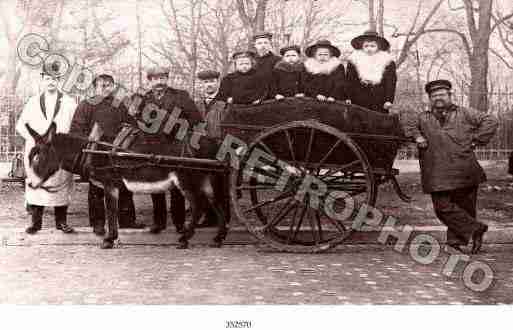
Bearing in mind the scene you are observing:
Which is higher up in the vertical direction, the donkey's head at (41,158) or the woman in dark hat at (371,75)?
the woman in dark hat at (371,75)

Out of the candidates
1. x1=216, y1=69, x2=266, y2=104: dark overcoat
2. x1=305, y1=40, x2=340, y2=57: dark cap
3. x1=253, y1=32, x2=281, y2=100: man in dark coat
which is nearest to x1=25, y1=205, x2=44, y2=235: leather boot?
x1=216, y1=69, x2=266, y2=104: dark overcoat

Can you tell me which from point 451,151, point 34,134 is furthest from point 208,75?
point 451,151

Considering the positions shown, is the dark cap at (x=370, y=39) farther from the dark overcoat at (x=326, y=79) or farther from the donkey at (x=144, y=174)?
the donkey at (x=144, y=174)

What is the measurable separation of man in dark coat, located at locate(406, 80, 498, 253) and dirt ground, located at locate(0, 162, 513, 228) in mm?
1135

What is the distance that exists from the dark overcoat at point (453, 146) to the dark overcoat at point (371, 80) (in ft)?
1.34

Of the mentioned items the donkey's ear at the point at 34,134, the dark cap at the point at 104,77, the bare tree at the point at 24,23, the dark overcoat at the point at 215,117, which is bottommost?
the donkey's ear at the point at 34,134

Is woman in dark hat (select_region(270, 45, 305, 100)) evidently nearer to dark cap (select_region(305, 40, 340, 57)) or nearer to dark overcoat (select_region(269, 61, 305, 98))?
dark overcoat (select_region(269, 61, 305, 98))

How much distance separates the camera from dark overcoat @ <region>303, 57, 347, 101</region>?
6.22m

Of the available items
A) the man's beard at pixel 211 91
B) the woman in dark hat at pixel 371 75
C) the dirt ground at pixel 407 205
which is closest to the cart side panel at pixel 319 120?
the woman in dark hat at pixel 371 75

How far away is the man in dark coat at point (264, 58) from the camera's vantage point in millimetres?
6570

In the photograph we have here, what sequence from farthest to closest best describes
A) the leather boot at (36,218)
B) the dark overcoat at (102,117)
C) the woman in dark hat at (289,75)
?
1. the leather boot at (36,218)
2. the dark overcoat at (102,117)
3. the woman in dark hat at (289,75)

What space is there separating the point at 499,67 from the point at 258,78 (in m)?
4.31

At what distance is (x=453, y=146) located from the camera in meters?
6.29

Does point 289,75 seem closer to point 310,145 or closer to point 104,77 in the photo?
point 310,145
